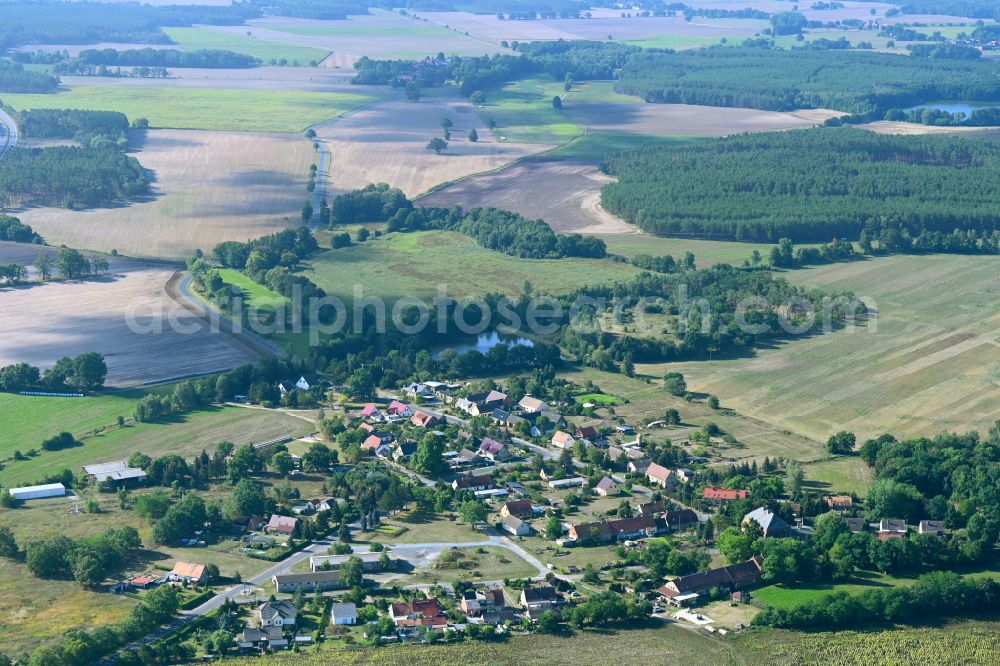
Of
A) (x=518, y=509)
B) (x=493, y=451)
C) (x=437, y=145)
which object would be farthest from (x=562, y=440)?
(x=437, y=145)

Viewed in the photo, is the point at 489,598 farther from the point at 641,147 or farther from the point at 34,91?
the point at 34,91

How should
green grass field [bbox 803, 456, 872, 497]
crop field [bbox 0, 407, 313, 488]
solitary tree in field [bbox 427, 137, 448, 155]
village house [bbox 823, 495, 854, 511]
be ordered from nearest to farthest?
village house [bbox 823, 495, 854, 511]
green grass field [bbox 803, 456, 872, 497]
crop field [bbox 0, 407, 313, 488]
solitary tree in field [bbox 427, 137, 448, 155]

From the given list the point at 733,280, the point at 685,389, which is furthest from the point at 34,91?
the point at 685,389

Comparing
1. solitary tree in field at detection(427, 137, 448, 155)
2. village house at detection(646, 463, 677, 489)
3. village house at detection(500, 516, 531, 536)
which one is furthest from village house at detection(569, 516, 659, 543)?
solitary tree in field at detection(427, 137, 448, 155)

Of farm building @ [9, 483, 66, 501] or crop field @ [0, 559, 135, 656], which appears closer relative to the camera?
crop field @ [0, 559, 135, 656]

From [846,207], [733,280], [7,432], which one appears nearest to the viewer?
[7,432]

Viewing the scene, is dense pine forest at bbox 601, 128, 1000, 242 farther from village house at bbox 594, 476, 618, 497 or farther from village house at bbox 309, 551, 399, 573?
village house at bbox 309, 551, 399, 573
